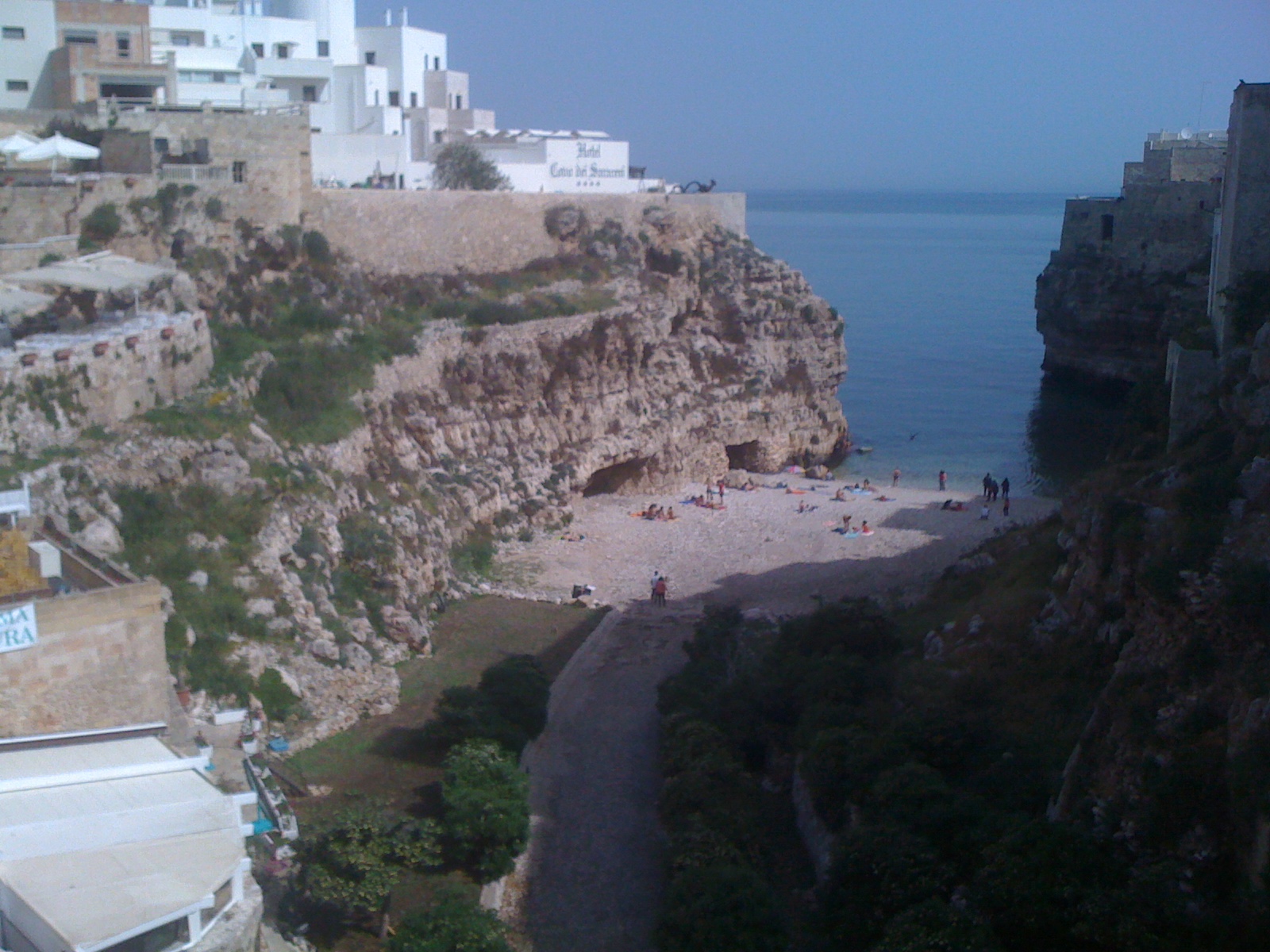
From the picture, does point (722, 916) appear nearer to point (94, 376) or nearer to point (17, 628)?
point (17, 628)

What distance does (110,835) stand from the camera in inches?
403

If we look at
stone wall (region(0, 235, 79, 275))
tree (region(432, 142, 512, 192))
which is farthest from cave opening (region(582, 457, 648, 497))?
stone wall (region(0, 235, 79, 275))

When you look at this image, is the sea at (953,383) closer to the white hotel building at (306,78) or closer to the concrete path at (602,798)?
the white hotel building at (306,78)

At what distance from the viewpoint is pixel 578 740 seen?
61.4ft

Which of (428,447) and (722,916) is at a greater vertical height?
(428,447)

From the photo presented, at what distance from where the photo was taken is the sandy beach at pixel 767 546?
84.5 ft

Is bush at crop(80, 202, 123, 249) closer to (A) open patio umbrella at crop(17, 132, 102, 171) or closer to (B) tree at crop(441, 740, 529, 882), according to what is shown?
(A) open patio umbrella at crop(17, 132, 102, 171)

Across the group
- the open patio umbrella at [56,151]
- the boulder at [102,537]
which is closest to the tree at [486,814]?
the boulder at [102,537]

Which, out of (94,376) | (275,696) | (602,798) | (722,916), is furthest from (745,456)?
(722,916)

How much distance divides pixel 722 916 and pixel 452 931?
2500mm

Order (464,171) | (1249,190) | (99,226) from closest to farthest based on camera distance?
(1249,190) → (99,226) → (464,171)

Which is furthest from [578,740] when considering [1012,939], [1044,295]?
[1044,295]

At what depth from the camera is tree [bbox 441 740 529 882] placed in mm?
14773

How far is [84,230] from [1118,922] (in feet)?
76.4
